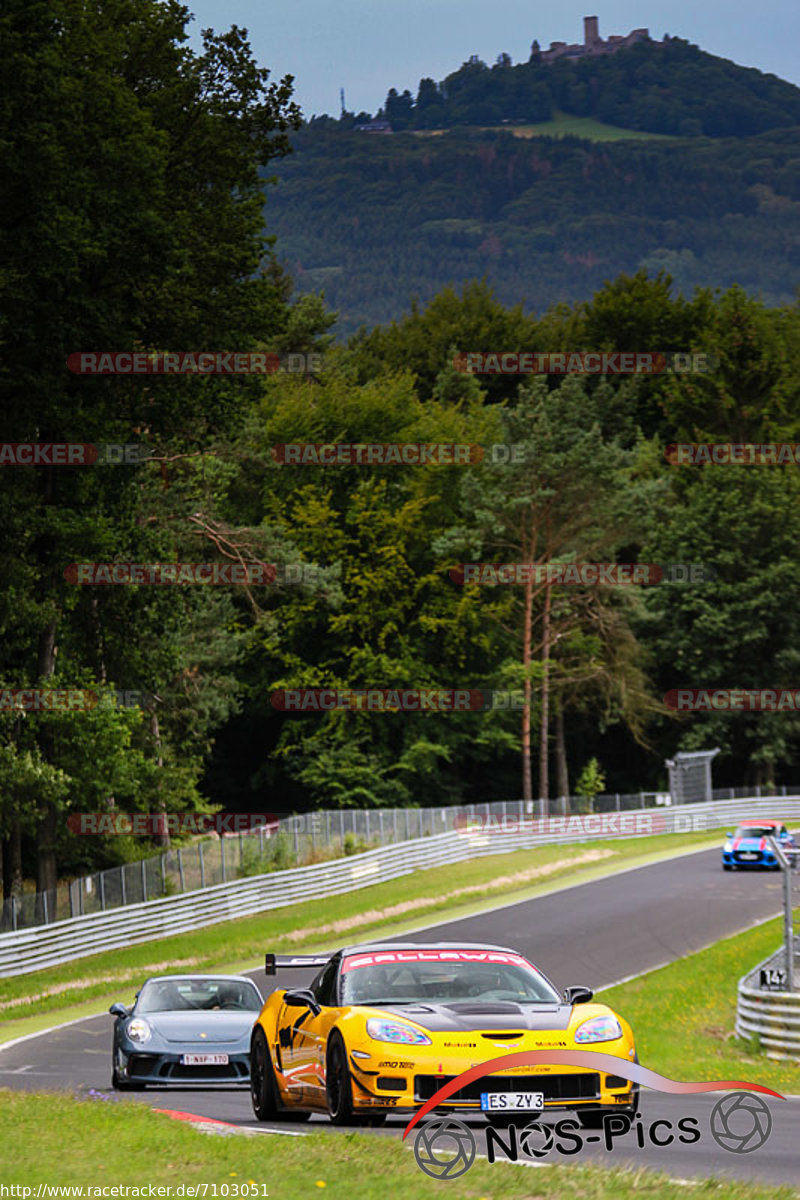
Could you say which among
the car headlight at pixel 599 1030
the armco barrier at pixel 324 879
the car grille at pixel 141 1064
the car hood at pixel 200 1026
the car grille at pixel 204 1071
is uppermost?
the car headlight at pixel 599 1030

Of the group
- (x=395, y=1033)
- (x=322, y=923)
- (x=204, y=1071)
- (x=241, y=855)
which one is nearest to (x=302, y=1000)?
(x=395, y=1033)

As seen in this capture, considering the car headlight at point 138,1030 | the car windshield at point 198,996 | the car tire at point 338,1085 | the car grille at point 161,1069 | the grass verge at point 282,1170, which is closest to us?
the grass verge at point 282,1170

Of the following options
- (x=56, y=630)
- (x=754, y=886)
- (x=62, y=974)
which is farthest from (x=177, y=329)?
(x=754, y=886)

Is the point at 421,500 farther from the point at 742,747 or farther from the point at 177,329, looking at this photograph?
the point at 177,329

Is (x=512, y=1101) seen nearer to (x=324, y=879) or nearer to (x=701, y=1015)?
(x=701, y=1015)

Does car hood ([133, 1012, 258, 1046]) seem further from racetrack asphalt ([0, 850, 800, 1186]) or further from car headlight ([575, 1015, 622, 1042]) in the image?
car headlight ([575, 1015, 622, 1042])

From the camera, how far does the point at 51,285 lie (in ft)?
103

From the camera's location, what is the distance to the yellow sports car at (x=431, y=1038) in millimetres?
9445

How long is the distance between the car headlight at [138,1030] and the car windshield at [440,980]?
17.1ft

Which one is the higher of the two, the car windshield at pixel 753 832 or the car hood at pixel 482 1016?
the car hood at pixel 482 1016

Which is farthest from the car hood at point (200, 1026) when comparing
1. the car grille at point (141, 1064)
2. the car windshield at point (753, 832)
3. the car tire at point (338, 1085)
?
the car windshield at point (753, 832)

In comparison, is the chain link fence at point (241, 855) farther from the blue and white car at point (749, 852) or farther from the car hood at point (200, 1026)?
the car hood at point (200, 1026)

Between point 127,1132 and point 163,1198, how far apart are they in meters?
2.78

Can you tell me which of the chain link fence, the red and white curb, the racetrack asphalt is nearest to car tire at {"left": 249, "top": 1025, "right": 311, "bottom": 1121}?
the racetrack asphalt
